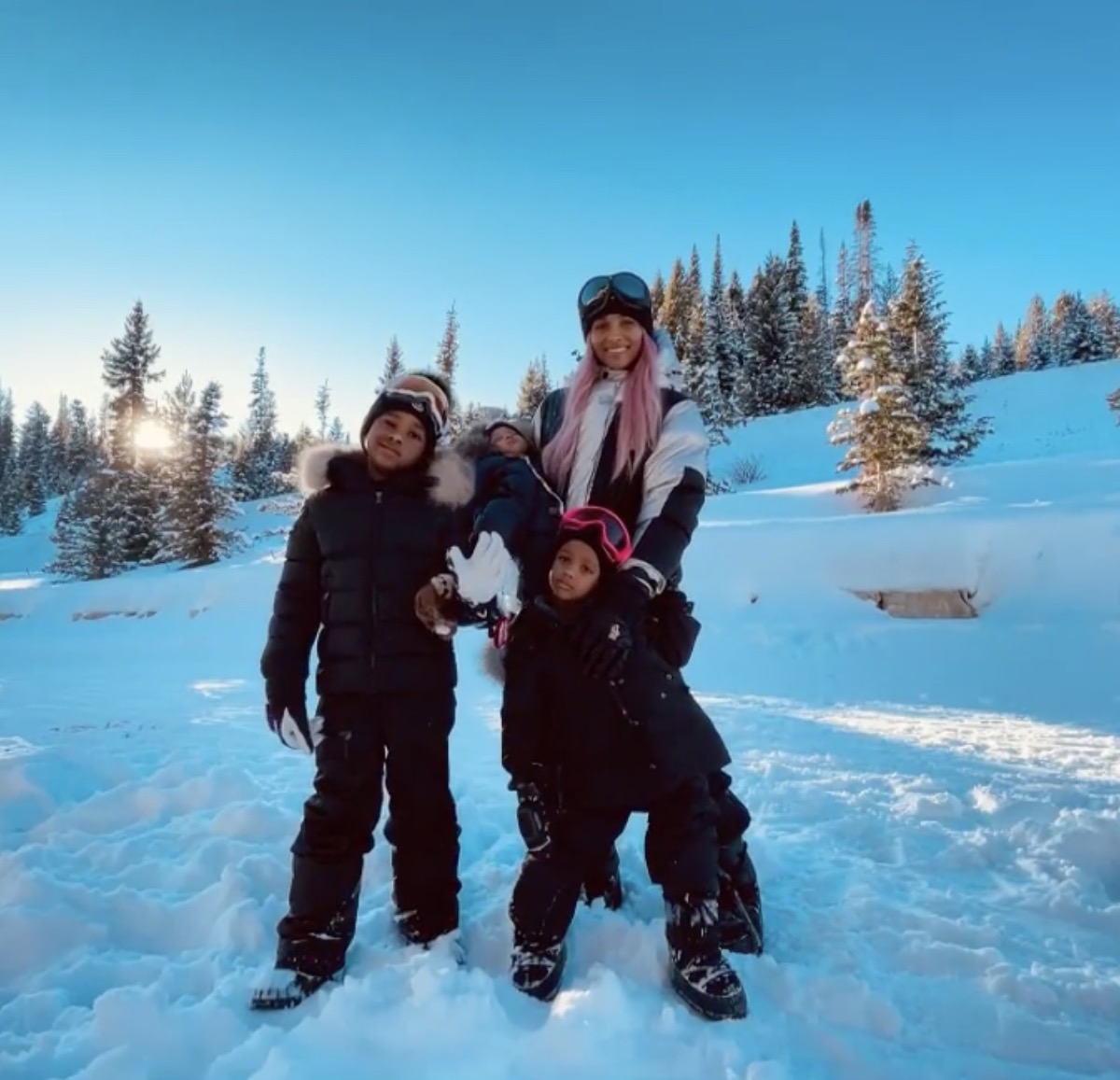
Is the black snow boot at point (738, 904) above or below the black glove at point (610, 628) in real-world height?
below

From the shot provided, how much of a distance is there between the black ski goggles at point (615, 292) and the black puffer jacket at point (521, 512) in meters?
0.65

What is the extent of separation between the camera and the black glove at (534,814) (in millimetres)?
2457

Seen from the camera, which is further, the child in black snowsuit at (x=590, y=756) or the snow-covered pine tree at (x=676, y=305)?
the snow-covered pine tree at (x=676, y=305)

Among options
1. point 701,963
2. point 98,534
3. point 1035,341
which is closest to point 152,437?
point 98,534

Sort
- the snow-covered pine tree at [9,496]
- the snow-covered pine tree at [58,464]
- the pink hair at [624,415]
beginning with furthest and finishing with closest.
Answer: the snow-covered pine tree at [58,464] → the snow-covered pine tree at [9,496] → the pink hair at [624,415]

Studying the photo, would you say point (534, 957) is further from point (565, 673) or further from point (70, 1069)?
point (70, 1069)

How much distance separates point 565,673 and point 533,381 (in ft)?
160

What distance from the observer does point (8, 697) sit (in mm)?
7797

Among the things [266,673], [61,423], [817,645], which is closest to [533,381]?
[817,645]

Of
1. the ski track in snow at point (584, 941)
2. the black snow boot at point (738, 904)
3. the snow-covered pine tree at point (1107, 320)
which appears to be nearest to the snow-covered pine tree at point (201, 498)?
the ski track in snow at point (584, 941)

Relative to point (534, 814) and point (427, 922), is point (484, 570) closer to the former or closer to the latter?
point (534, 814)

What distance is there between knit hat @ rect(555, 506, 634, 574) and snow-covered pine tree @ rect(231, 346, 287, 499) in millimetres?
51268

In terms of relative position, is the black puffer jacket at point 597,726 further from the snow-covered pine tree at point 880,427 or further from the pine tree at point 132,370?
the pine tree at point 132,370

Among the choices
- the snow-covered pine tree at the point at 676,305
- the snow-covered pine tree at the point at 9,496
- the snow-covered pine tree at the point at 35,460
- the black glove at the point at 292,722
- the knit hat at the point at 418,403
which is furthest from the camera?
the snow-covered pine tree at the point at 35,460
